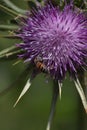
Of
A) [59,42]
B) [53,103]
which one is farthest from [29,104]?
[59,42]

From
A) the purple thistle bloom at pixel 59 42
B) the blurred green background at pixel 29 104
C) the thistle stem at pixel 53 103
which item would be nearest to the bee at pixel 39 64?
the purple thistle bloom at pixel 59 42

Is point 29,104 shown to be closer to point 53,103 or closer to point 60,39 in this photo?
point 53,103

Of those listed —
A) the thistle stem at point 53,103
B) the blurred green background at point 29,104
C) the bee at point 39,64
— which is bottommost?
the blurred green background at point 29,104

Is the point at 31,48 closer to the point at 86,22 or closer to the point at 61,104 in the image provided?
the point at 86,22

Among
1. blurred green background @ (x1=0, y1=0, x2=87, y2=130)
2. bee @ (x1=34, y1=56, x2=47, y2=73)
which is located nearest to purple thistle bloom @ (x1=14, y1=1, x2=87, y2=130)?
bee @ (x1=34, y1=56, x2=47, y2=73)

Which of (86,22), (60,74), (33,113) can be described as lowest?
(33,113)

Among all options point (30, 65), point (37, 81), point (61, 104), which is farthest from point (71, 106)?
point (30, 65)

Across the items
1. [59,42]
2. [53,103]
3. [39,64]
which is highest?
[59,42]

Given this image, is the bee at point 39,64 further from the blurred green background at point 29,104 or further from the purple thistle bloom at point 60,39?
the blurred green background at point 29,104

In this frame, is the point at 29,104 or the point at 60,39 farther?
the point at 29,104
